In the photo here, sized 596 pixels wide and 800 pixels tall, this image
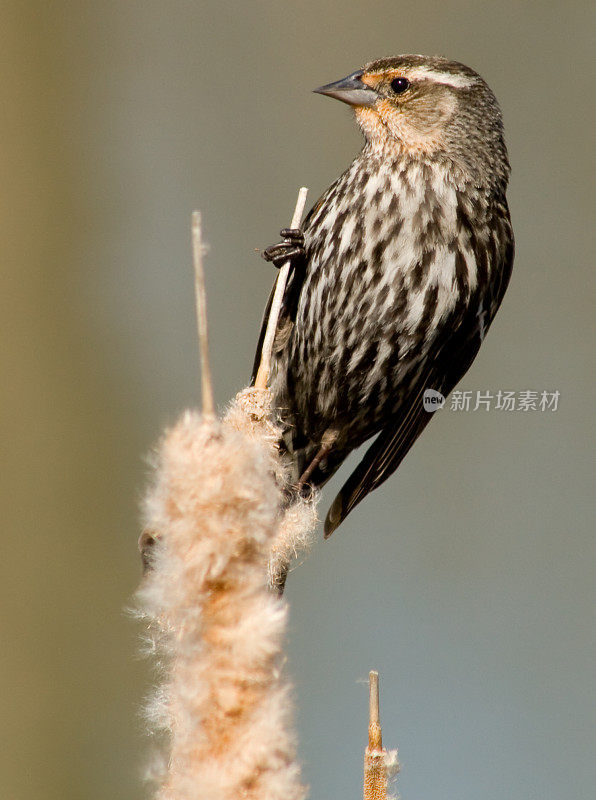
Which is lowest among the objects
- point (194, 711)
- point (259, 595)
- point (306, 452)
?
point (194, 711)

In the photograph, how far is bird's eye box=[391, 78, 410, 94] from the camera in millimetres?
2678

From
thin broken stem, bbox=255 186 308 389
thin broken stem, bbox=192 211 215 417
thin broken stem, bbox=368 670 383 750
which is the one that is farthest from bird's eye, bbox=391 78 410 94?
thin broken stem, bbox=368 670 383 750

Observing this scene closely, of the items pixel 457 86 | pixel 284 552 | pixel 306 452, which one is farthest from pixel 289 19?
pixel 284 552

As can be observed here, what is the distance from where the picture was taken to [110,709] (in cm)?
363

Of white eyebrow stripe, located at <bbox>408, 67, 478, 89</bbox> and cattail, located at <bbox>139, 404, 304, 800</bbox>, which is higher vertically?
white eyebrow stripe, located at <bbox>408, 67, 478, 89</bbox>

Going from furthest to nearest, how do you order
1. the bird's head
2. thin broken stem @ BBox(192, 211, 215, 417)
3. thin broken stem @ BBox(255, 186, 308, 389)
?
1. the bird's head
2. thin broken stem @ BBox(255, 186, 308, 389)
3. thin broken stem @ BBox(192, 211, 215, 417)

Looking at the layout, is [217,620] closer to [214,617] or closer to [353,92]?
[214,617]

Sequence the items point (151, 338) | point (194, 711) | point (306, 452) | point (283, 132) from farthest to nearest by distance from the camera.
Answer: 1. point (283, 132)
2. point (151, 338)
3. point (306, 452)
4. point (194, 711)

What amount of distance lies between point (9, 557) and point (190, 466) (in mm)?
2468

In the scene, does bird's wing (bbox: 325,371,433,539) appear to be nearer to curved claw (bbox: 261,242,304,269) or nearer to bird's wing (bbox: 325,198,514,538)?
bird's wing (bbox: 325,198,514,538)

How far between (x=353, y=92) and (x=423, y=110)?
0.58 ft

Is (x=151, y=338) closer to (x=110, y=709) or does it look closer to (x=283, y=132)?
(x=283, y=132)

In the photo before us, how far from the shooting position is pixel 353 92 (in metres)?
2.66

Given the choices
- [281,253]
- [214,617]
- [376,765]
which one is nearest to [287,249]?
[281,253]
